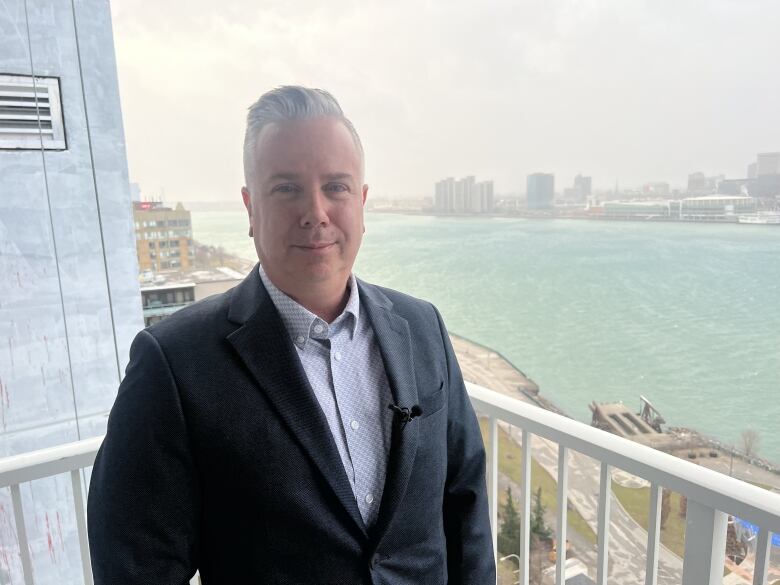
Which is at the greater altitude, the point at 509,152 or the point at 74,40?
the point at 74,40

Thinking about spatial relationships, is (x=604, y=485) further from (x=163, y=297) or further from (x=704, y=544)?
(x=163, y=297)

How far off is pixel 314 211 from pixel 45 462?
1.06 meters

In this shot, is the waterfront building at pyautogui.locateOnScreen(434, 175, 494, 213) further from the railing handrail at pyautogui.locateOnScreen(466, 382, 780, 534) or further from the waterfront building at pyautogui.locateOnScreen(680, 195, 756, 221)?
the railing handrail at pyautogui.locateOnScreen(466, 382, 780, 534)

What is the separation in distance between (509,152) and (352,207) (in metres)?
1.48

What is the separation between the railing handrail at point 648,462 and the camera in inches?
42.9

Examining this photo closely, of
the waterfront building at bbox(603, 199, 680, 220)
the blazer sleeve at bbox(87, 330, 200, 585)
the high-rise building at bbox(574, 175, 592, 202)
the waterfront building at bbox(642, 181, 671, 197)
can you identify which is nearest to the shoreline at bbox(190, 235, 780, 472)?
the blazer sleeve at bbox(87, 330, 200, 585)

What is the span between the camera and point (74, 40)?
1883mm

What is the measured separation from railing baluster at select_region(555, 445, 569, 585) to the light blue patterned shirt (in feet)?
2.33

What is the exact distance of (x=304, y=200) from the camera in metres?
0.93

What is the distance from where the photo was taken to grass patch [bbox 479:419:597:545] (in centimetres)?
169

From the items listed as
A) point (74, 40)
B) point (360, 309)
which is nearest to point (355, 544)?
point (360, 309)

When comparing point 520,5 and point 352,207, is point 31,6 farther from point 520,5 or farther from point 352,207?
point 520,5

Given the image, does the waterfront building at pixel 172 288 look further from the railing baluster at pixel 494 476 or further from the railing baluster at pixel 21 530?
the railing baluster at pixel 494 476

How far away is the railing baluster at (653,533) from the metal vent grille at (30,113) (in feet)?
7.01
